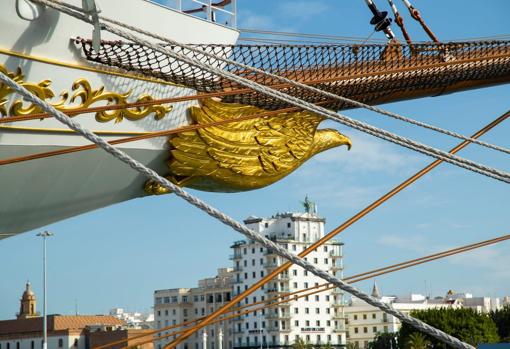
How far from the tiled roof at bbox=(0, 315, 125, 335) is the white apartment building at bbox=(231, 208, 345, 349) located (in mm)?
10774

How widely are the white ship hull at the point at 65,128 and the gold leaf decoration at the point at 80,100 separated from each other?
22 mm

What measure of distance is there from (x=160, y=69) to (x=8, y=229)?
1.09 meters

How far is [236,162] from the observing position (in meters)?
5.02

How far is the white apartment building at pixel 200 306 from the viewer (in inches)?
2761

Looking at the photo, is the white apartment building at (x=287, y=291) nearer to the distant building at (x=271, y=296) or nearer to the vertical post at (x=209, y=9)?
the distant building at (x=271, y=296)

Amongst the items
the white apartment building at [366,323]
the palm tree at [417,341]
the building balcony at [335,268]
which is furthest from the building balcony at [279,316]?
the palm tree at [417,341]

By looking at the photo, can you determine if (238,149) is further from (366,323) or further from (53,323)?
(366,323)

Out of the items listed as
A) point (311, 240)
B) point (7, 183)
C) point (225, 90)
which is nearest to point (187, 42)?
point (225, 90)

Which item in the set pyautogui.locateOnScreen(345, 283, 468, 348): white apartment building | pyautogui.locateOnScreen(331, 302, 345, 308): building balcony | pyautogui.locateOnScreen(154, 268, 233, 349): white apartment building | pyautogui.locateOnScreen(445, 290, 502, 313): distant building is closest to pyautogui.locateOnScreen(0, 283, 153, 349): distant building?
pyautogui.locateOnScreen(154, 268, 233, 349): white apartment building

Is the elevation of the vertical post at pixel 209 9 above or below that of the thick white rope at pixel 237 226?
above

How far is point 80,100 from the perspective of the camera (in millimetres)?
4301

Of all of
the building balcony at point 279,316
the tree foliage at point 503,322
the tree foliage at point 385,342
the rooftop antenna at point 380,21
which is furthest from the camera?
the building balcony at point 279,316

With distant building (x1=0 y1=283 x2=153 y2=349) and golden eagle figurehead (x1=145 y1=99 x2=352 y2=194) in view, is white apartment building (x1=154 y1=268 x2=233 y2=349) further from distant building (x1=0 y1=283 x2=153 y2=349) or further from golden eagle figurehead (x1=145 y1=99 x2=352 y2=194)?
golden eagle figurehead (x1=145 y1=99 x2=352 y2=194)

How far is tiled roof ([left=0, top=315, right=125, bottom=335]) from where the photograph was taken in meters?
62.7
